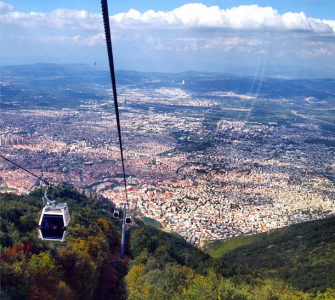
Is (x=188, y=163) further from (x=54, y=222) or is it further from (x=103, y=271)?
(x=54, y=222)

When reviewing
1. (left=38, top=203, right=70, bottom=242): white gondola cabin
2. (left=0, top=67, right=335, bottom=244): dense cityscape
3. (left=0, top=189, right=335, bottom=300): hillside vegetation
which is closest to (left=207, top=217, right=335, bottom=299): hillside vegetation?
(left=0, top=189, right=335, bottom=300): hillside vegetation

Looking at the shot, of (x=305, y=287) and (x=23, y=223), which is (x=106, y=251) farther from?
(x=305, y=287)

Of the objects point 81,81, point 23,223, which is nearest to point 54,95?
point 81,81

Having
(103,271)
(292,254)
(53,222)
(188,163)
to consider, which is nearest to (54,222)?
(53,222)

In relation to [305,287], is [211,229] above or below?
below

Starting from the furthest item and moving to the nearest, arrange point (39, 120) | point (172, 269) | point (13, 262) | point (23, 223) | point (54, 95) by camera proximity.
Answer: point (54, 95) → point (39, 120) → point (23, 223) → point (172, 269) → point (13, 262)
